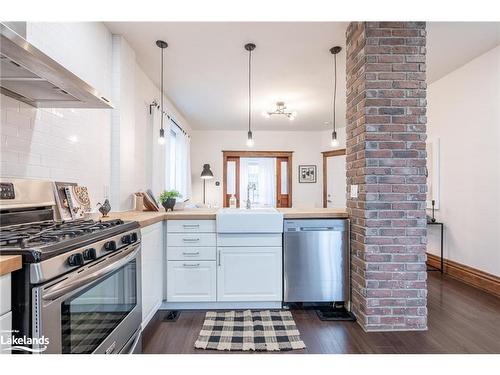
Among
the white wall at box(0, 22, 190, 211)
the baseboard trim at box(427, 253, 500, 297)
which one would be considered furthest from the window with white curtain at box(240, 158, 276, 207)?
the baseboard trim at box(427, 253, 500, 297)

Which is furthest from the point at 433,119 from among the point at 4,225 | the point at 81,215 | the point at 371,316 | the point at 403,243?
the point at 4,225

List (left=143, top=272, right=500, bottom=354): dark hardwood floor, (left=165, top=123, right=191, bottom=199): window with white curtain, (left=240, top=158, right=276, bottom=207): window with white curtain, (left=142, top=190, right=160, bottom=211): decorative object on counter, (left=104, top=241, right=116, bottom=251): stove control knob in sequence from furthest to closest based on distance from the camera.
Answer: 1. (left=240, top=158, right=276, bottom=207): window with white curtain
2. (left=165, top=123, right=191, bottom=199): window with white curtain
3. (left=142, top=190, right=160, bottom=211): decorative object on counter
4. (left=143, top=272, right=500, bottom=354): dark hardwood floor
5. (left=104, top=241, right=116, bottom=251): stove control knob

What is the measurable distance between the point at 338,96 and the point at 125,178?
136 inches

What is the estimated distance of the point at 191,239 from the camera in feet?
8.16

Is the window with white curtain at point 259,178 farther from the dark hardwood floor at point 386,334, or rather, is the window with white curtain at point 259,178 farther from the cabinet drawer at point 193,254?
the dark hardwood floor at point 386,334

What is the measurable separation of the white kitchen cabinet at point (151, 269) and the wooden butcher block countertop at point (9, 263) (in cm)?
108

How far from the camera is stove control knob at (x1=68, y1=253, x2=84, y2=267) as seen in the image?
1087 mm

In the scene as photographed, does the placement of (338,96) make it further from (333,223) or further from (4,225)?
(4,225)

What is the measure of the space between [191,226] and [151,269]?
0.51 m

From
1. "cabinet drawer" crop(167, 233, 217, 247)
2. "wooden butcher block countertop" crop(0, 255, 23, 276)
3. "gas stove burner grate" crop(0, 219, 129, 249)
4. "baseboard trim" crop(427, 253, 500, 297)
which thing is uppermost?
"gas stove burner grate" crop(0, 219, 129, 249)

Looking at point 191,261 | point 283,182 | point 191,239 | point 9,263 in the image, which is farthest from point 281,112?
point 9,263

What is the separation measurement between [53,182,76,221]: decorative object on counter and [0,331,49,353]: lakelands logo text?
1009mm

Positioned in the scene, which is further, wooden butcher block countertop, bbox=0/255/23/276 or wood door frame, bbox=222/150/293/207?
wood door frame, bbox=222/150/293/207

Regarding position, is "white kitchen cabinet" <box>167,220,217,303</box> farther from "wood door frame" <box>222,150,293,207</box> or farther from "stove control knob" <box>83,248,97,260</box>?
"wood door frame" <box>222,150,293,207</box>
